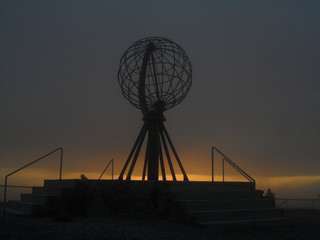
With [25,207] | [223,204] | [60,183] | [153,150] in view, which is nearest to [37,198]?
[25,207]

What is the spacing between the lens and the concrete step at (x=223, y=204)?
406 inches

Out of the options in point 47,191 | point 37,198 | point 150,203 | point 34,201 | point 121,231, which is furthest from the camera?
point 47,191

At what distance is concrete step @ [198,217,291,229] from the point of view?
31.6 ft

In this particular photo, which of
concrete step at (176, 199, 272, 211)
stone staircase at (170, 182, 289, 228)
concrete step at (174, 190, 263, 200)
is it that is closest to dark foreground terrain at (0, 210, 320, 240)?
stone staircase at (170, 182, 289, 228)

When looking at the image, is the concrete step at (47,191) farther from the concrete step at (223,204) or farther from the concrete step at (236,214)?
the concrete step at (236,214)

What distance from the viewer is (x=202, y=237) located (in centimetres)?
768

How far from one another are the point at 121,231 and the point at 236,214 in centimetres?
431

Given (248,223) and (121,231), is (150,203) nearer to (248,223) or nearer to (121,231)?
(248,223)

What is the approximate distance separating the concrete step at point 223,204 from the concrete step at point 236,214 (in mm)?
351

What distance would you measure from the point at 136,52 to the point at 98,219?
32.9 ft

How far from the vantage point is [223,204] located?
11086 millimetres

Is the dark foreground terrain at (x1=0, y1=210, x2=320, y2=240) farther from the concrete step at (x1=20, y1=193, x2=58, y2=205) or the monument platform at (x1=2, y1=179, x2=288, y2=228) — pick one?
the concrete step at (x1=20, y1=193, x2=58, y2=205)

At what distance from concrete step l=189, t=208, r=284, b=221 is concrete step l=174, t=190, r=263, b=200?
605 mm

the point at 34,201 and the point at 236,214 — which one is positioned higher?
the point at 34,201
